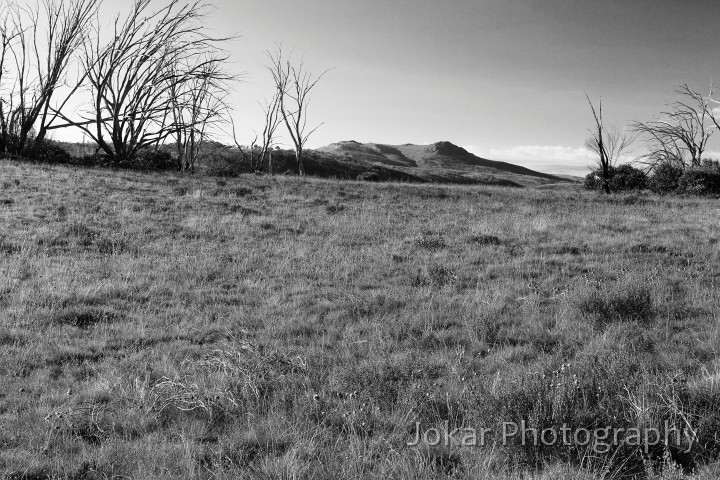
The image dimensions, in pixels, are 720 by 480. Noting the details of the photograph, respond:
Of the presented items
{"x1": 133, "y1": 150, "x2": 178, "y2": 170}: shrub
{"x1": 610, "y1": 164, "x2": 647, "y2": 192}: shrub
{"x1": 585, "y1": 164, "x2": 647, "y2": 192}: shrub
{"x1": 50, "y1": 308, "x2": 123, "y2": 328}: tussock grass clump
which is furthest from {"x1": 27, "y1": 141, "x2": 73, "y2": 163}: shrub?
{"x1": 610, "y1": 164, "x2": 647, "y2": 192}: shrub

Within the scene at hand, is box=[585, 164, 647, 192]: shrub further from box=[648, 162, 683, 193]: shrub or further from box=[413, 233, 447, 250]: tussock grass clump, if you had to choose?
box=[413, 233, 447, 250]: tussock grass clump

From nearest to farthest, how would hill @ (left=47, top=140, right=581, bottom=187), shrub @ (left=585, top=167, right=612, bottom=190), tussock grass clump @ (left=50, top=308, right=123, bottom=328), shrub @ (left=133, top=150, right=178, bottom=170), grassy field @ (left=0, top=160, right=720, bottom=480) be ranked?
grassy field @ (left=0, top=160, right=720, bottom=480) < tussock grass clump @ (left=50, top=308, right=123, bottom=328) < shrub @ (left=133, top=150, right=178, bottom=170) < shrub @ (left=585, top=167, right=612, bottom=190) < hill @ (left=47, top=140, right=581, bottom=187)

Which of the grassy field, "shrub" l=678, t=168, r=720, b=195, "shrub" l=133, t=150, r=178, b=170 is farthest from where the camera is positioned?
"shrub" l=678, t=168, r=720, b=195

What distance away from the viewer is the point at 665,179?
95.7 ft

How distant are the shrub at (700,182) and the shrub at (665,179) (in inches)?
28.1

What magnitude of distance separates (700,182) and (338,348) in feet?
95.0

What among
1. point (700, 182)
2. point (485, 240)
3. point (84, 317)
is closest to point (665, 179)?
point (700, 182)

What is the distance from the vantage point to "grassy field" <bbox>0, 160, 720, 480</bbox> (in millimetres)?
3156

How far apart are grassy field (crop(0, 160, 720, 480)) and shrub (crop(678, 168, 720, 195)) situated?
18189 millimetres

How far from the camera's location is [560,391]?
362cm

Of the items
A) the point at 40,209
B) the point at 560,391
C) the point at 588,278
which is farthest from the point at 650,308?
the point at 40,209

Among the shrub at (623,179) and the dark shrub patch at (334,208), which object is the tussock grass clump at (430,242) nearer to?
the dark shrub patch at (334,208)

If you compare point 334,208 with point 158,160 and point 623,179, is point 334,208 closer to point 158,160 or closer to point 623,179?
point 158,160

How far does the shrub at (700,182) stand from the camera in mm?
26472
